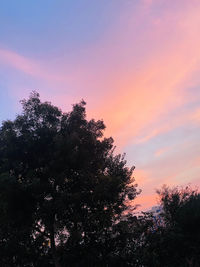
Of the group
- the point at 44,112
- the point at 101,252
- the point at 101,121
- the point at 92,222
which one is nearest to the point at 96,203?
the point at 92,222

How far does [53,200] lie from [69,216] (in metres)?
1.54

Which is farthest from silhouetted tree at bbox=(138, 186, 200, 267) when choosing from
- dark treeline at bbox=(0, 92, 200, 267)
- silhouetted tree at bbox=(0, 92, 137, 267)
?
silhouetted tree at bbox=(0, 92, 137, 267)

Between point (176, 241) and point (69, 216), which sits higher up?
point (69, 216)

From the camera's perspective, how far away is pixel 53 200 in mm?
17375

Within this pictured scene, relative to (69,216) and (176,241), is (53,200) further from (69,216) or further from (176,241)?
(176,241)

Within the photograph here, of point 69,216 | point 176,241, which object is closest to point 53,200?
point 69,216

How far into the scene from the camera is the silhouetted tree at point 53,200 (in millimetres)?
17484

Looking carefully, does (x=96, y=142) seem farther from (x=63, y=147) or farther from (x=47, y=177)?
(x=47, y=177)

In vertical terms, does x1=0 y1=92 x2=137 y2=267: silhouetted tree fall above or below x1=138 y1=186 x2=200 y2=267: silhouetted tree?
above

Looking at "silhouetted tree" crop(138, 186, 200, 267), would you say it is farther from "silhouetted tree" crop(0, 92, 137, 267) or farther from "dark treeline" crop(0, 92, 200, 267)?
"silhouetted tree" crop(0, 92, 137, 267)

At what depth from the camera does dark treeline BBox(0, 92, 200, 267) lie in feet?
57.4

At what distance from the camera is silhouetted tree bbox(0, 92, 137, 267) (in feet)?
57.4

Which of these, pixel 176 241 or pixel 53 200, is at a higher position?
pixel 53 200

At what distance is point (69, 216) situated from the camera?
17.9 metres
